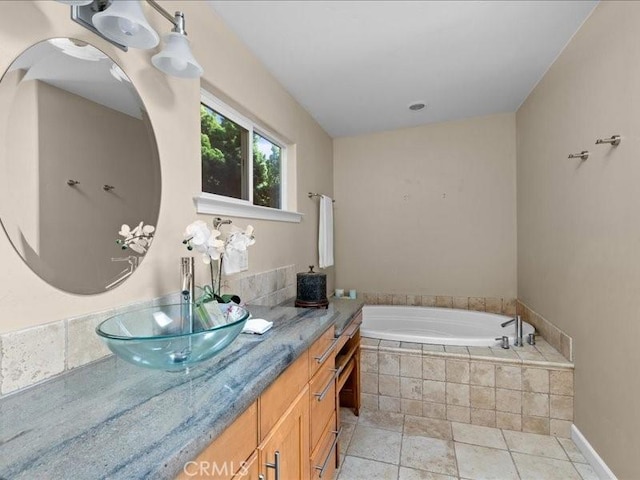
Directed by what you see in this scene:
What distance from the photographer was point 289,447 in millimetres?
1078

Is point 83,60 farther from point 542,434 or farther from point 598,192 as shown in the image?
point 542,434

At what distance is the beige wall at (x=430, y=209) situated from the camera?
3.22 m

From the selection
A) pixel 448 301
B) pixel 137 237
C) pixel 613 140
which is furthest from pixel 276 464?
pixel 448 301

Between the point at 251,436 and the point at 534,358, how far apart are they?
6.86 ft

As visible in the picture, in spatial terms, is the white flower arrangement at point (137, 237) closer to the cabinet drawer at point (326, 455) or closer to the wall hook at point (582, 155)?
the cabinet drawer at point (326, 455)

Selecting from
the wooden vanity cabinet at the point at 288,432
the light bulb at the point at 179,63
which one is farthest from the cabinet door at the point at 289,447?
the light bulb at the point at 179,63

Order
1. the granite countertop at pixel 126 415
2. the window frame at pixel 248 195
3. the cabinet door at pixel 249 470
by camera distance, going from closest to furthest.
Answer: the granite countertop at pixel 126 415, the cabinet door at pixel 249 470, the window frame at pixel 248 195

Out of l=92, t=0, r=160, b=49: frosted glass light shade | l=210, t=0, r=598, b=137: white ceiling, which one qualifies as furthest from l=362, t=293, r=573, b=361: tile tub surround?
l=92, t=0, r=160, b=49: frosted glass light shade

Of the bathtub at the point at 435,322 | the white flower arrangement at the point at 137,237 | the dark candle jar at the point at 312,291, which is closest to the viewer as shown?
the white flower arrangement at the point at 137,237

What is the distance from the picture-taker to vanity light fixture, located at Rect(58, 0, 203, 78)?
0.98 meters

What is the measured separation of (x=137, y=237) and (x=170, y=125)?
0.51 m

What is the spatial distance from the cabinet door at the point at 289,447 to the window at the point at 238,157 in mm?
1183

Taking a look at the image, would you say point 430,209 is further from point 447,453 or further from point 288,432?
point 288,432

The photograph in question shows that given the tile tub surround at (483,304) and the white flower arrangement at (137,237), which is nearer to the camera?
the white flower arrangement at (137,237)
